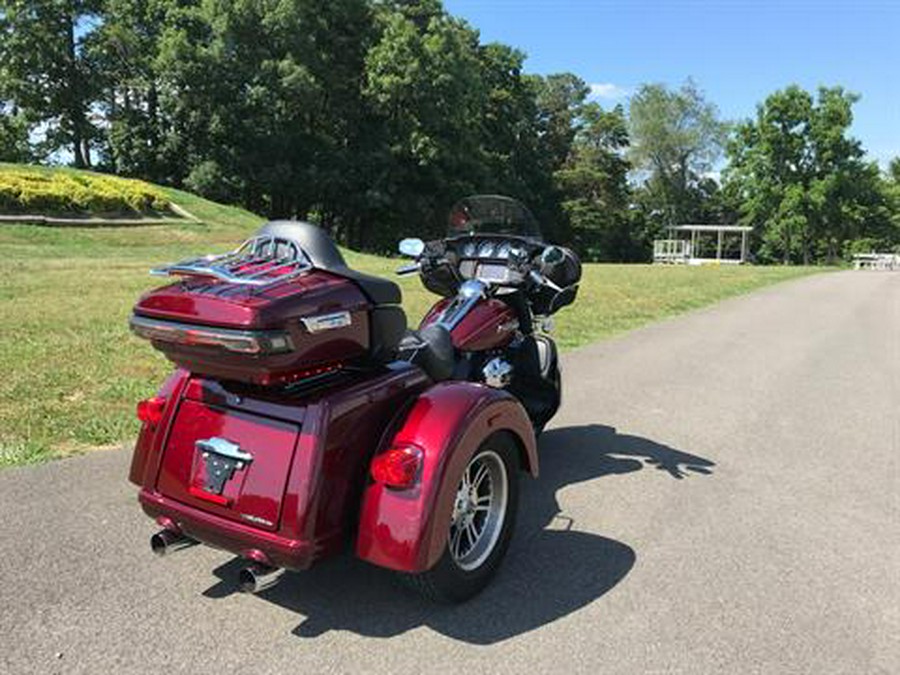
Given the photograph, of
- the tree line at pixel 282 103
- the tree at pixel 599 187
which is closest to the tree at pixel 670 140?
the tree at pixel 599 187

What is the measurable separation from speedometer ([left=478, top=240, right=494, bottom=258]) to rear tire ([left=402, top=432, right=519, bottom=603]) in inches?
66.9

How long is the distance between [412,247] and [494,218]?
0.60m

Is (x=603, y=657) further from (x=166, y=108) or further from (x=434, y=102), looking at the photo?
(x=434, y=102)

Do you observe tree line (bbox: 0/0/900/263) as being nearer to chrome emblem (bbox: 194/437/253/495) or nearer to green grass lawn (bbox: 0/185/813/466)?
green grass lawn (bbox: 0/185/813/466)

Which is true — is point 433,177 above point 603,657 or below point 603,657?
above

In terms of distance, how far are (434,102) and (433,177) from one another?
12.0 ft

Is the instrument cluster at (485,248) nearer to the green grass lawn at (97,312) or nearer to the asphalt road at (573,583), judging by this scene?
the asphalt road at (573,583)

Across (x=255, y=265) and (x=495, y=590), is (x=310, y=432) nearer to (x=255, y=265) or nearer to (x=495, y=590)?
(x=255, y=265)

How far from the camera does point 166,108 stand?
36469 millimetres

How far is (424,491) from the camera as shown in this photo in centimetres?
318

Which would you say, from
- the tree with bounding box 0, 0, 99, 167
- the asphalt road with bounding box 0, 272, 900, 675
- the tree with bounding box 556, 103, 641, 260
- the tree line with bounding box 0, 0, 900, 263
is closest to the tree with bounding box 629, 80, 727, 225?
the tree with bounding box 556, 103, 641, 260

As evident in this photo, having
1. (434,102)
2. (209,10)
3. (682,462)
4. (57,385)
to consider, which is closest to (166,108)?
(209,10)

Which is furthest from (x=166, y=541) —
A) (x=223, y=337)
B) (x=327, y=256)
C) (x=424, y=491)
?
(x=327, y=256)

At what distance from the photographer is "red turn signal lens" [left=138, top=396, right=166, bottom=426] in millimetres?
3504
